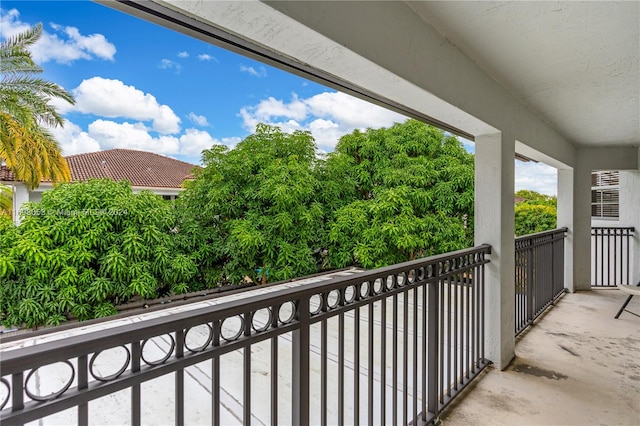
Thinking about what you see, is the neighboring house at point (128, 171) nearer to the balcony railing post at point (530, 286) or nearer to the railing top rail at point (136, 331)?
the balcony railing post at point (530, 286)

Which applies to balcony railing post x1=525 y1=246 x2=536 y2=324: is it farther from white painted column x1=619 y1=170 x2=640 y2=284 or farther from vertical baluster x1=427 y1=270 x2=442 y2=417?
white painted column x1=619 y1=170 x2=640 y2=284

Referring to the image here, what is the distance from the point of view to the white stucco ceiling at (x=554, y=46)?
1.45m

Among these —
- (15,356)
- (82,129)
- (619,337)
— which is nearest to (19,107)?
(15,356)

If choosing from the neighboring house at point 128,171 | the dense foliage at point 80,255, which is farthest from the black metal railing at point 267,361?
the neighboring house at point 128,171

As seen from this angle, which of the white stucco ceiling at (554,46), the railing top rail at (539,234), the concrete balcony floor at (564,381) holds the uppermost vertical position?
the white stucco ceiling at (554,46)

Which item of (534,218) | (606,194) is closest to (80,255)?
(534,218)

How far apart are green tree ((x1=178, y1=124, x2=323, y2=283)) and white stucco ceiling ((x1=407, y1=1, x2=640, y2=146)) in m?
4.17

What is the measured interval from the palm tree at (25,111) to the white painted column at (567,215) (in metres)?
8.05

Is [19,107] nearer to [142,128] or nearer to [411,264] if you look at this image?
[411,264]

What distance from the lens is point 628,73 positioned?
216 cm

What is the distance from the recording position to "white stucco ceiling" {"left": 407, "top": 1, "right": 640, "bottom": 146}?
1449 millimetres

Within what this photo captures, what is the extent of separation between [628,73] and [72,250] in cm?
670

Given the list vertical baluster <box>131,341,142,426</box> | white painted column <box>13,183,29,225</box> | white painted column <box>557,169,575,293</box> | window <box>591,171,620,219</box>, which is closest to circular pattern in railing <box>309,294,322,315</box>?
vertical baluster <box>131,341,142,426</box>

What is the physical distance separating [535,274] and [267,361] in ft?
9.79
